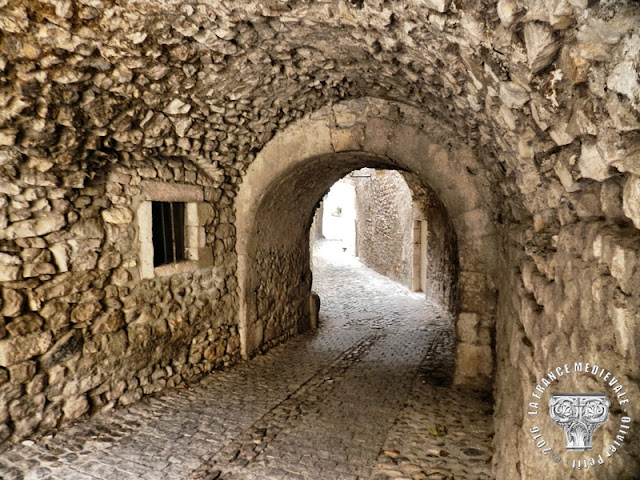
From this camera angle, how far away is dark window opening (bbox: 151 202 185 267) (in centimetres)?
427

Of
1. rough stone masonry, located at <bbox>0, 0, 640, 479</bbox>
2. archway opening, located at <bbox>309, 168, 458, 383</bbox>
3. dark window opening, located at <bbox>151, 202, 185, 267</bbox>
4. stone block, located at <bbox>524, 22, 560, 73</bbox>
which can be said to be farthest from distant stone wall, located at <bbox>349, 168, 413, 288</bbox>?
stone block, located at <bbox>524, 22, 560, 73</bbox>

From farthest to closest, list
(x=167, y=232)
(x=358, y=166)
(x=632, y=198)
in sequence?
(x=358, y=166)
(x=167, y=232)
(x=632, y=198)

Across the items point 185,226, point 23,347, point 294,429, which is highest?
point 185,226

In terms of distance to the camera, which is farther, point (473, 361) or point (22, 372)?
point (473, 361)

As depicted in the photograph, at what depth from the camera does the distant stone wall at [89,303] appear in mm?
2979

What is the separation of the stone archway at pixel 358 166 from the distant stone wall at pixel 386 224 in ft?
21.7

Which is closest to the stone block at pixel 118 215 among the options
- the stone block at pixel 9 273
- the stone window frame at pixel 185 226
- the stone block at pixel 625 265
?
the stone window frame at pixel 185 226

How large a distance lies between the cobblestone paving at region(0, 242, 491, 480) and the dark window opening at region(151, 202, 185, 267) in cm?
141

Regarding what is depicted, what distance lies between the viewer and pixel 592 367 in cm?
137

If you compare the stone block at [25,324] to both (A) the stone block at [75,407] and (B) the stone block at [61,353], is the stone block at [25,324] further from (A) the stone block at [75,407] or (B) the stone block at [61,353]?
(A) the stone block at [75,407]

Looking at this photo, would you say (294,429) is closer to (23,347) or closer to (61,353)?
(61,353)

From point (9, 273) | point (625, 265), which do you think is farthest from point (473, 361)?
point (9, 273)

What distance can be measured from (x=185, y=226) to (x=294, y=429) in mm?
2463

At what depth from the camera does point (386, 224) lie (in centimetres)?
1408
